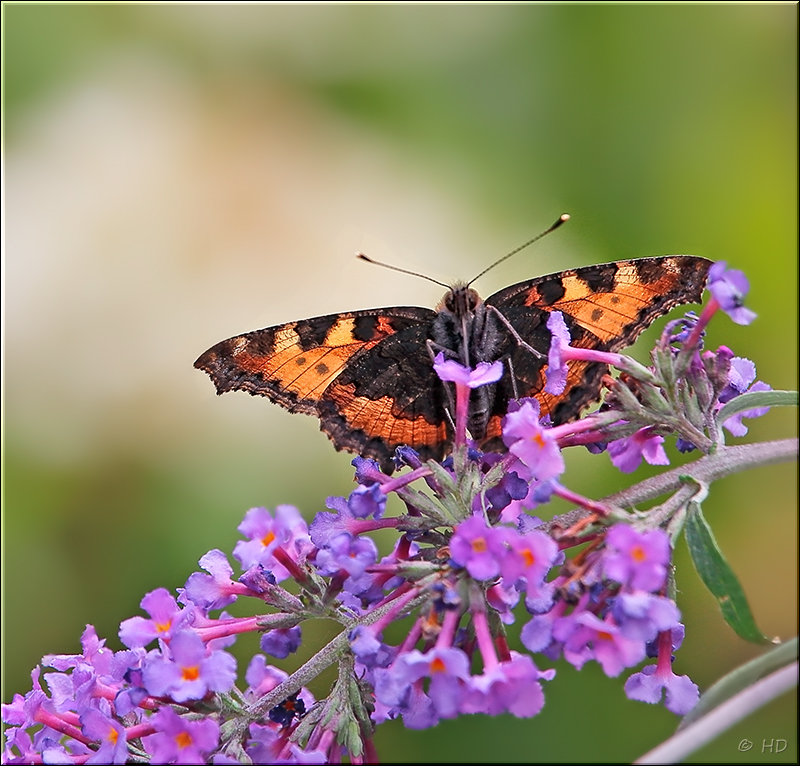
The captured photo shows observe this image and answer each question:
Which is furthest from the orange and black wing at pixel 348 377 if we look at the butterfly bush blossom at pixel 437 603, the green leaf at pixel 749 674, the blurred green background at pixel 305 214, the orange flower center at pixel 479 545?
the blurred green background at pixel 305 214

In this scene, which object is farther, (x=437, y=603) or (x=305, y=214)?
(x=305, y=214)

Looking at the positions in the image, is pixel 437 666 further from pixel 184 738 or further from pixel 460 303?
pixel 460 303

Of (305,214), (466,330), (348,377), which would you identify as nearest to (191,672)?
(348,377)

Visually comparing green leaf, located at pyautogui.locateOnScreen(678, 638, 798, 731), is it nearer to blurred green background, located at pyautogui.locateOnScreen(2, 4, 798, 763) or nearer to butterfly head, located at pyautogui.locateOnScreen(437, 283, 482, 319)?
butterfly head, located at pyautogui.locateOnScreen(437, 283, 482, 319)

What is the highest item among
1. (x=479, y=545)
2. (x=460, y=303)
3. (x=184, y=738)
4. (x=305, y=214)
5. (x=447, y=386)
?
(x=305, y=214)

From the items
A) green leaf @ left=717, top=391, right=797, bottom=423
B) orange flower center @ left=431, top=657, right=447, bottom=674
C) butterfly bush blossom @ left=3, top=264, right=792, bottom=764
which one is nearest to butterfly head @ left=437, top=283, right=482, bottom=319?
butterfly bush blossom @ left=3, top=264, right=792, bottom=764
